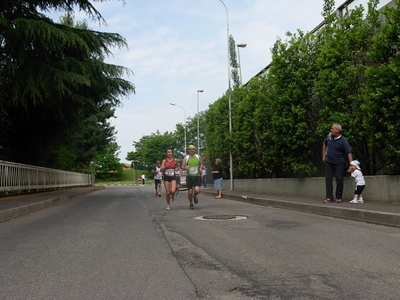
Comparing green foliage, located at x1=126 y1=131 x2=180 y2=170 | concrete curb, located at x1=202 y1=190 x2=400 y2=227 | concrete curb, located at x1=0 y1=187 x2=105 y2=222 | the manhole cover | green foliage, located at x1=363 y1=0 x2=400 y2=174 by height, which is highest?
green foliage, located at x1=126 y1=131 x2=180 y2=170

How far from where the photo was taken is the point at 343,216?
955 centimetres

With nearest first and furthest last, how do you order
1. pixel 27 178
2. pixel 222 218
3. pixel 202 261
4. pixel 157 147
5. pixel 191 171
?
pixel 202 261, pixel 222 218, pixel 191 171, pixel 27 178, pixel 157 147

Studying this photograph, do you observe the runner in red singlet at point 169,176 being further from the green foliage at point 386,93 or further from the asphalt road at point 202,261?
the green foliage at point 386,93

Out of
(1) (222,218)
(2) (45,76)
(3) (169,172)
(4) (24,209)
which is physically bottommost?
(1) (222,218)

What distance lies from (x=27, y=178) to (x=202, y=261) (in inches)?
591

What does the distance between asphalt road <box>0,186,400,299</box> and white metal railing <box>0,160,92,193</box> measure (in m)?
7.07

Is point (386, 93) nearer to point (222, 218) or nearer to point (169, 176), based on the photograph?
point (222, 218)

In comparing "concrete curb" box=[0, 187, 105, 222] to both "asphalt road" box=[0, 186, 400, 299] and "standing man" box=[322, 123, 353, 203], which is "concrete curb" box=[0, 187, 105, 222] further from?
"standing man" box=[322, 123, 353, 203]

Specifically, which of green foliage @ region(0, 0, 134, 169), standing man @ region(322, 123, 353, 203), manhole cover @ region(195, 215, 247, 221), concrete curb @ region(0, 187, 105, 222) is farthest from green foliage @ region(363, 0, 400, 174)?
green foliage @ region(0, 0, 134, 169)

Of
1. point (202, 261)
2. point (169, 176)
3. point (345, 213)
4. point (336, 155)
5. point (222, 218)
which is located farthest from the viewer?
point (169, 176)

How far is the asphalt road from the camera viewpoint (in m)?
4.15

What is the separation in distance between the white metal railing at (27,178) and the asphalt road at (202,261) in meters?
7.07

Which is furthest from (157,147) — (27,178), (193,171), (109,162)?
(193,171)

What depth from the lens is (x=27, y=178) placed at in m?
18.4
